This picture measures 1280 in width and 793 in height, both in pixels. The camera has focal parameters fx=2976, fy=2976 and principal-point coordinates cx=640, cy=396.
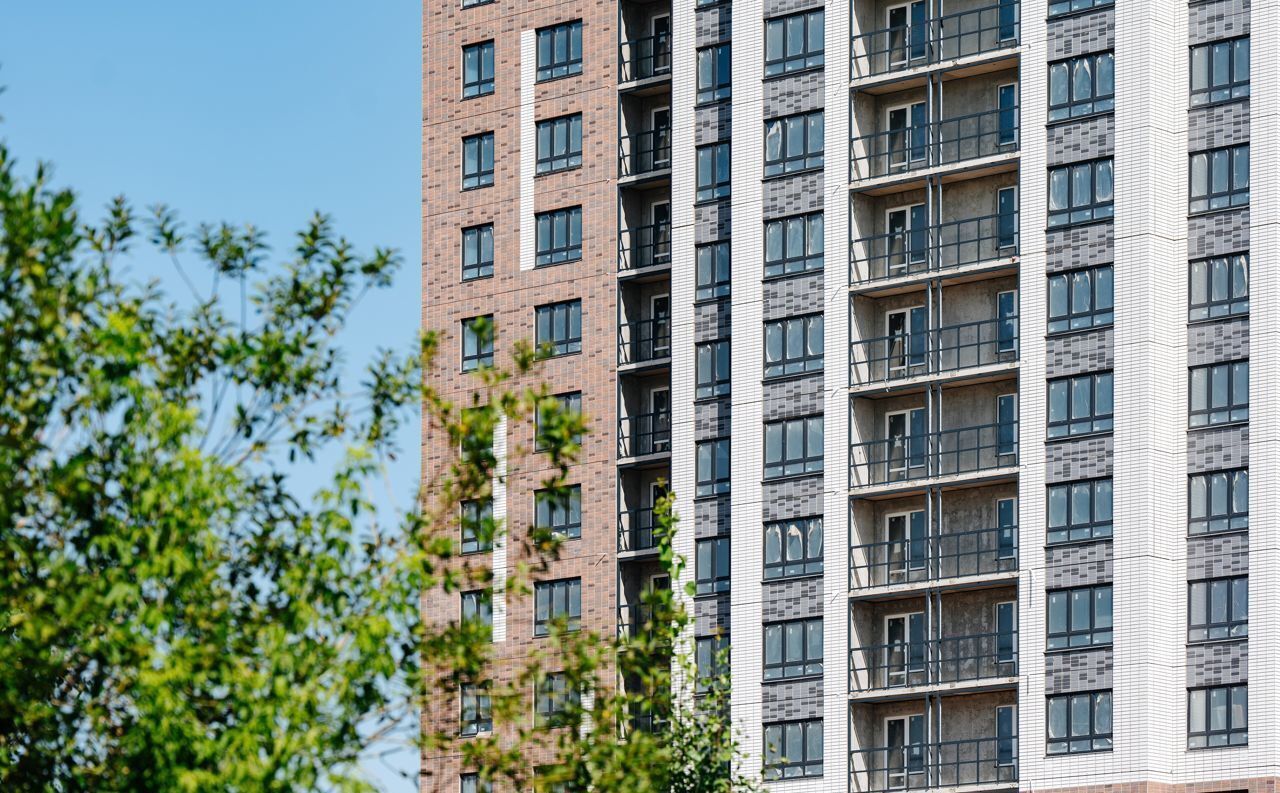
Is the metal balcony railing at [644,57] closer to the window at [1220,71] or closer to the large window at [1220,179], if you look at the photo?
the window at [1220,71]

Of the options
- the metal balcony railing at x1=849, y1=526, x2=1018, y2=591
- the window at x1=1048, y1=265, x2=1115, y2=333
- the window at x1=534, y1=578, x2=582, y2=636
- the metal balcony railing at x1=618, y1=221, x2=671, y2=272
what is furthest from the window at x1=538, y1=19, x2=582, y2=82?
the window at x1=1048, y1=265, x2=1115, y2=333

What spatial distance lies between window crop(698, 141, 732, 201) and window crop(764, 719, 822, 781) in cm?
1593

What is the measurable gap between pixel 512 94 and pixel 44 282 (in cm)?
5756

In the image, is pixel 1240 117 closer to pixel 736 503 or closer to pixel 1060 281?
pixel 1060 281

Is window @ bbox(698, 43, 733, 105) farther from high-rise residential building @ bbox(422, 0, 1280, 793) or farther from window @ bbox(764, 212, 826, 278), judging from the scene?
window @ bbox(764, 212, 826, 278)

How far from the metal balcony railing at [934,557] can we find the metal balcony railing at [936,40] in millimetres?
13477

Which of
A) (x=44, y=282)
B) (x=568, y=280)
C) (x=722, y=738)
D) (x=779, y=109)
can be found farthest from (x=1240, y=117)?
(x=44, y=282)

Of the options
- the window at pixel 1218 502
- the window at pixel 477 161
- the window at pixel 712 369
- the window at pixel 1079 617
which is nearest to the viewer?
the window at pixel 1218 502

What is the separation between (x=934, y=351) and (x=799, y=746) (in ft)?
37.9

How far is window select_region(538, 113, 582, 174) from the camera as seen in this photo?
9138 cm

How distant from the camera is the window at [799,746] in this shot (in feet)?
268

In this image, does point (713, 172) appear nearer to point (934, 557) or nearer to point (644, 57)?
point (644, 57)

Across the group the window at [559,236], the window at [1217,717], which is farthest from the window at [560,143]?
the window at [1217,717]

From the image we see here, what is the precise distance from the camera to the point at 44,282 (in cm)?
Answer: 3572
